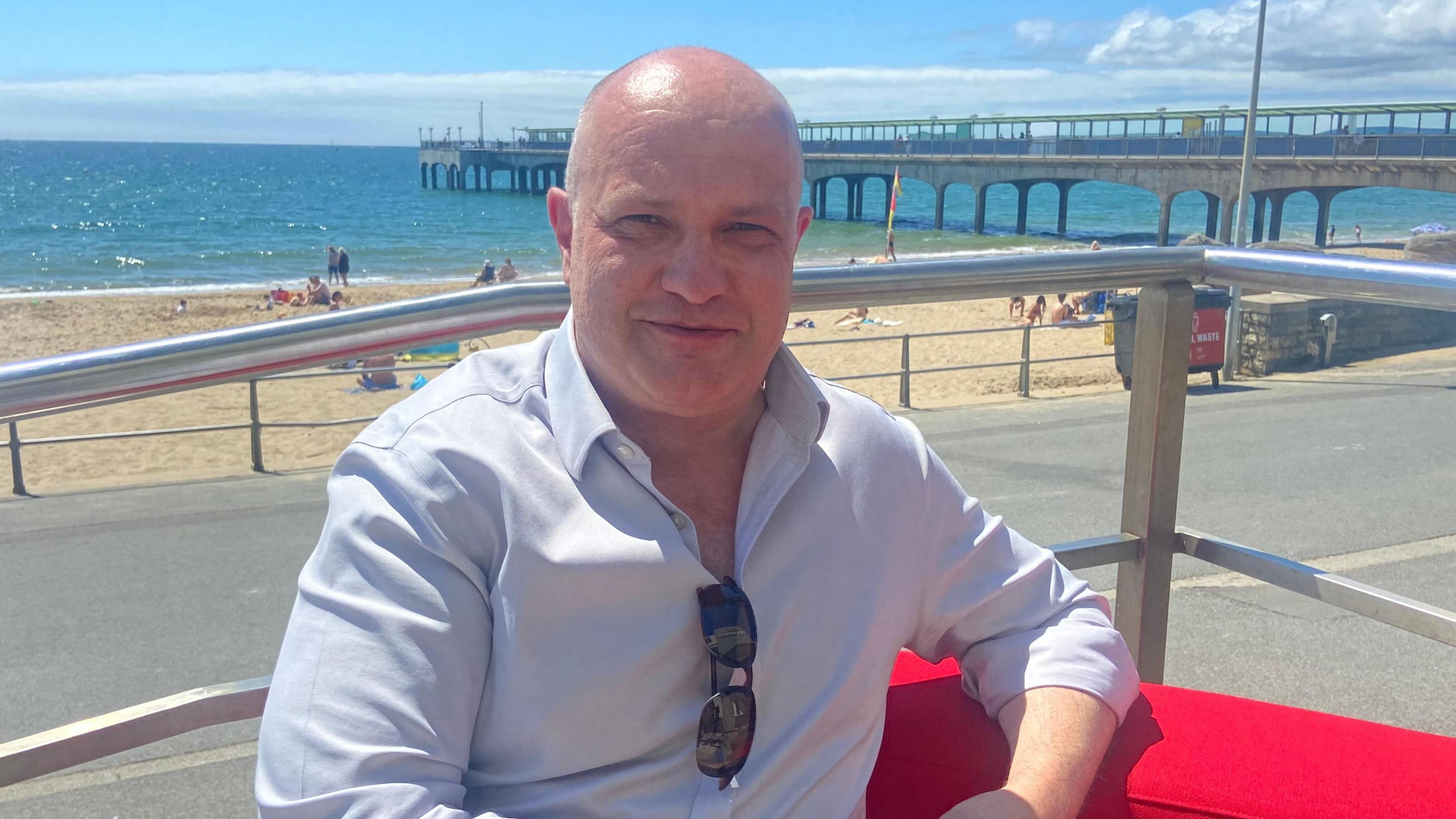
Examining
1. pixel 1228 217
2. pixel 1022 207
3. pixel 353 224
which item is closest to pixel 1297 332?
pixel 1228 217

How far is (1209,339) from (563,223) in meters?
9.98

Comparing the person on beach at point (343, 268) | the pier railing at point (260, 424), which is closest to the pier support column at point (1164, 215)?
the person on beach at point (343, 268)

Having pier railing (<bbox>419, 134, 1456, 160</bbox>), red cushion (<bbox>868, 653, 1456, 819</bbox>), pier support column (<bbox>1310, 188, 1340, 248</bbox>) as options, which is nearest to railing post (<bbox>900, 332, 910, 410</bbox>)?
red cushion (<bbox>868, 653, 1456, 819</bbox>)

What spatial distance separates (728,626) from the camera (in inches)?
51.2

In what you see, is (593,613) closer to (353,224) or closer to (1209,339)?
(1209,339)

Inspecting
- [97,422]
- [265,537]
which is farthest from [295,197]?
[265,537]

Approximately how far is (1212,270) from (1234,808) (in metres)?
0.98

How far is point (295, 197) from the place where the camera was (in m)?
84.1

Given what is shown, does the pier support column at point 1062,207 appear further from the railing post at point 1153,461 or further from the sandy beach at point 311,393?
the railing post at point 1153,461

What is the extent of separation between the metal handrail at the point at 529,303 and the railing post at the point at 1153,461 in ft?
0.24

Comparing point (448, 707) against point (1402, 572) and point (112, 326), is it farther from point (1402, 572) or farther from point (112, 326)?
point (112, 326)

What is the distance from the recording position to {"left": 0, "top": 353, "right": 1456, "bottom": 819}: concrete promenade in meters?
3.06

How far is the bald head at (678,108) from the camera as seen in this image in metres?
1.33

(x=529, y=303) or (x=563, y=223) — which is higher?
(x=563, y=223)
